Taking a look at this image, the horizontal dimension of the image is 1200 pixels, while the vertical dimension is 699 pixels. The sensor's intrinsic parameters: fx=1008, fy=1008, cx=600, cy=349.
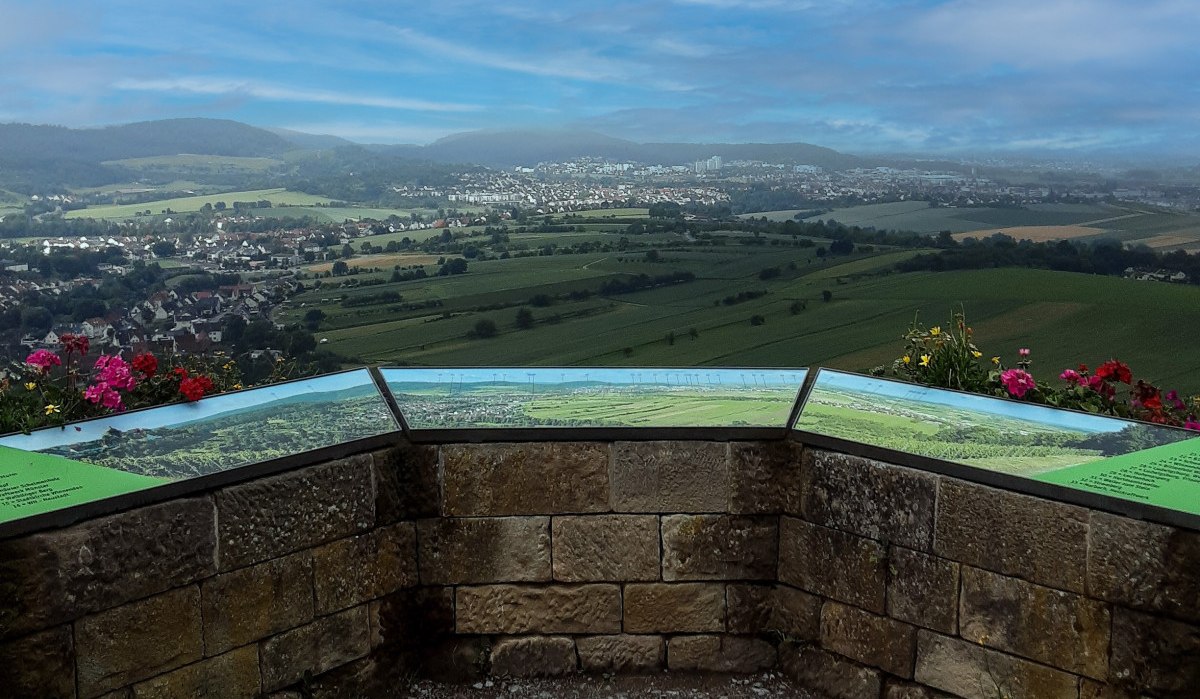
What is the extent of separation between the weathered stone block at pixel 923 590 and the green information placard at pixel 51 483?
2.24m

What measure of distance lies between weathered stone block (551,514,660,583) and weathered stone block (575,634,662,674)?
24 centimetres

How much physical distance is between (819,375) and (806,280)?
9860 millimetres

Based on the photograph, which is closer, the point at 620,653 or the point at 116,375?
the point at 620,653

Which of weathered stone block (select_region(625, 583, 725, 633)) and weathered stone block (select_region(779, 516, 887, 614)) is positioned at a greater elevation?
weathered stone block (select_region(779, 516, 887, 614))

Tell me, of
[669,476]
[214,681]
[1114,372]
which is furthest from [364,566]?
[1114,372]

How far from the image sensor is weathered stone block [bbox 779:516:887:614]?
3.30 m

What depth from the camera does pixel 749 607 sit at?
363cm

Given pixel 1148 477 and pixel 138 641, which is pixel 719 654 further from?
pixel 138 641

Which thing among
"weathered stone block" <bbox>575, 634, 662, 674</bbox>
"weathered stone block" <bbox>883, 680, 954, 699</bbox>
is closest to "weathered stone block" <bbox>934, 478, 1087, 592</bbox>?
"weathered stone block" <bbox>883, 680, 954, 699</bbox>

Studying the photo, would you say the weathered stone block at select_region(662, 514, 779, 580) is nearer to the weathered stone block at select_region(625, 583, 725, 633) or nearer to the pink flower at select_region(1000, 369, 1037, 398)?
the weathered stone block at select_region(625, 583, 725, 633)

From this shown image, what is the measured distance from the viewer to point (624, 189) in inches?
565

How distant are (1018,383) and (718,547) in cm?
159

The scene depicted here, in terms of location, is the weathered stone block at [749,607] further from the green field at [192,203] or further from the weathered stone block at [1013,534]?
the green field at [192,203]


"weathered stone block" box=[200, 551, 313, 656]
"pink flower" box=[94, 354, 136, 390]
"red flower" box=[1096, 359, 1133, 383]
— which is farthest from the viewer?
"red flower" box=[1096, 359, 1133, 383]
